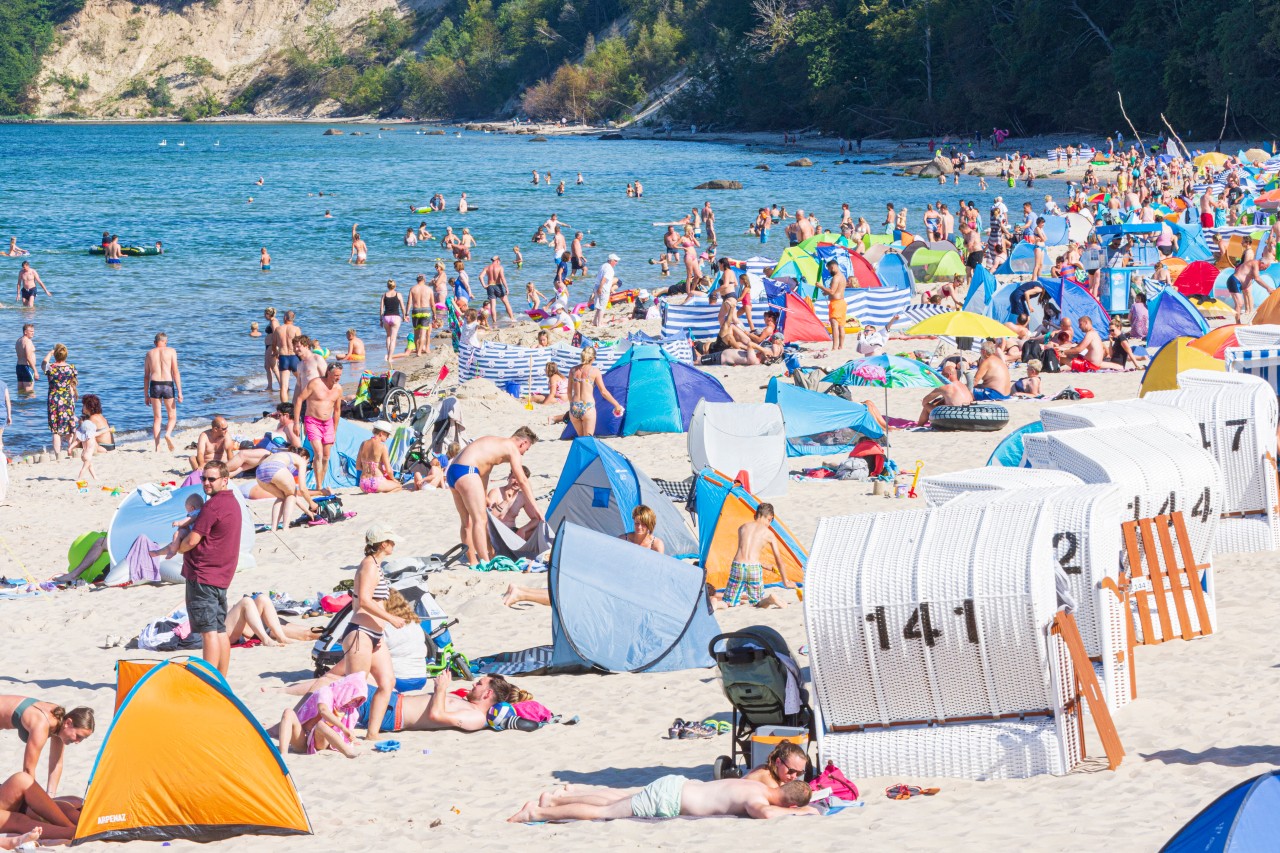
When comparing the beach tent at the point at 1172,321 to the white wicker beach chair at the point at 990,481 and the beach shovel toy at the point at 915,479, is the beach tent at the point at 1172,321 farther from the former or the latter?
the white wicker beach chair at the point at 990,481

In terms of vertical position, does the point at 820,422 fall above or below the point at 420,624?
above

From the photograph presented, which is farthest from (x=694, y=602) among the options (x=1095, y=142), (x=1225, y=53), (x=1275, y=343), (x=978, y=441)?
(x=1095, y=142)

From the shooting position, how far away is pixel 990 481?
8.19 metres

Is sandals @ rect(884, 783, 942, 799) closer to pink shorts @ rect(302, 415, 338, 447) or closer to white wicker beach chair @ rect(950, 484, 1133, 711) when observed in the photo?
white wicker beach chair @ rect(950, 484, 1133, 711)

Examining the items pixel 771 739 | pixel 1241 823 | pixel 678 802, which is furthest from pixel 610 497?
pixel 1241 823

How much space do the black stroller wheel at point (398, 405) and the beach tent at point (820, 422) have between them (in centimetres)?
426

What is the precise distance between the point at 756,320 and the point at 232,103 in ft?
460

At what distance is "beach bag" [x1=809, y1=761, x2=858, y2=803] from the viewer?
6.17 meters

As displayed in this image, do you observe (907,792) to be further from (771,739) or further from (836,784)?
(771,739)

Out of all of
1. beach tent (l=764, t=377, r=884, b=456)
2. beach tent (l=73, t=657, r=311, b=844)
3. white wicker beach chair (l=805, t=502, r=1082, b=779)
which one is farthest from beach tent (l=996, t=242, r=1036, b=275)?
beach tent (l=73, t=657, r=311, b=844)

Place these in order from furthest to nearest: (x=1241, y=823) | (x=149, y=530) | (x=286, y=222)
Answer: (x=286, y=222), (x=149, y=530), (x=1241, y=823)

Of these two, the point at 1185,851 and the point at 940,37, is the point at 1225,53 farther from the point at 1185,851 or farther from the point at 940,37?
the point at 1185,851

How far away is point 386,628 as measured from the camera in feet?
26.8

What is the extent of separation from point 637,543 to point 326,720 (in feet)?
9.53
